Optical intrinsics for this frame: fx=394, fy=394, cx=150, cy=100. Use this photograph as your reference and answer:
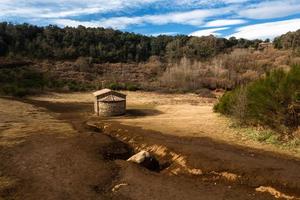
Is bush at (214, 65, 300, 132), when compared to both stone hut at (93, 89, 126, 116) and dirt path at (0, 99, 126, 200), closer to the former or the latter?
dirt path at (0, 99, 126, 200)

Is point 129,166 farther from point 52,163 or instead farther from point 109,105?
point 109,105

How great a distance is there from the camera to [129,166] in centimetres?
1628

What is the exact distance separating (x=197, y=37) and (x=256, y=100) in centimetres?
8793

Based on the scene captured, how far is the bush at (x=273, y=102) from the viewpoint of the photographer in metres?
20.9

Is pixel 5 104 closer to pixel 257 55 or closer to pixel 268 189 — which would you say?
pixel 268 189

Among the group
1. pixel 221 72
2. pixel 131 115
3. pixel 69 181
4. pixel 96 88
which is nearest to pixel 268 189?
pixel 69 181

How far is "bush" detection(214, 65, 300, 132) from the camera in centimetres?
2094

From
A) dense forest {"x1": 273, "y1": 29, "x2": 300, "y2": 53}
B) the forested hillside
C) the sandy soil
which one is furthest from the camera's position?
dense forest {"x1": 273, "y1": 29, "x2": 300, "y2": 53}

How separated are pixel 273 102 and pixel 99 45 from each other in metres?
70.7

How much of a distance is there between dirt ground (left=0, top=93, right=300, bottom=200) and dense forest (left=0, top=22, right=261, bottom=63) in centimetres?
5708

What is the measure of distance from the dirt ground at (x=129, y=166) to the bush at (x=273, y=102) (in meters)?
1.85

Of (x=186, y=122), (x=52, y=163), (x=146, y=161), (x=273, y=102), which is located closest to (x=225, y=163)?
(x=146, y=161)

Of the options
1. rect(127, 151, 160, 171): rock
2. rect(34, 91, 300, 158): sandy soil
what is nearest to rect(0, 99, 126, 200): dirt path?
rect(127, 151, 160, 171): rock

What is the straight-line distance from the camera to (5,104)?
35.9m
